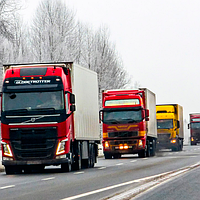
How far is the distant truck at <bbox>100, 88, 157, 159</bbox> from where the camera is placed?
31.3 metres

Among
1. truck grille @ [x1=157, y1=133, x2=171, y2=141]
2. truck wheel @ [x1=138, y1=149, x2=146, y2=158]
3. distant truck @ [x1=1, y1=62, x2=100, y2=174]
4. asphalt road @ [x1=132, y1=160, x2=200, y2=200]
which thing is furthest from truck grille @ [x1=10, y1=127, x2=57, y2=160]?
truck grille @ [x1=157, y1=133, x2=171, y2=141]

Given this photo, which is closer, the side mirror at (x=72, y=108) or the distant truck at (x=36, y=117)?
the distant truck at (x=36, y=117)

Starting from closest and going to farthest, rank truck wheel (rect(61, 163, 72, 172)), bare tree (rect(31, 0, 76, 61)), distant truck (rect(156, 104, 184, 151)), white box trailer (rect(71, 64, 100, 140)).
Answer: truck wheel (rect(61, 163, 72, 172))
white box trailer (rect(71, 64, 100, 140))
distant truck (rect(156, 104, 184, 151))
bare tree (rect(31, 0, 76, 61))

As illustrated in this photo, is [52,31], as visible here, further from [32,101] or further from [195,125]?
[32,101]

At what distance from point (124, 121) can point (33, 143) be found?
13.1m

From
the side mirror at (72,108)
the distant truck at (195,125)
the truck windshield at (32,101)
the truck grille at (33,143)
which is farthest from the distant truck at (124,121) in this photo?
the distant truck at (195,125)

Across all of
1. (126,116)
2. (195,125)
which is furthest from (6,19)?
(195,125)

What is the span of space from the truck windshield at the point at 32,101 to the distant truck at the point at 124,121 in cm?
1242

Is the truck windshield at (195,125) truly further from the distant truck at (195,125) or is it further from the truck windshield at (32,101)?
the truck windshield at (32,101)

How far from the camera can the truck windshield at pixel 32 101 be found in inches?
736

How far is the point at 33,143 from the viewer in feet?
61.3

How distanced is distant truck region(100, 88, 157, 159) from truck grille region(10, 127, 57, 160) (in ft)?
41.3

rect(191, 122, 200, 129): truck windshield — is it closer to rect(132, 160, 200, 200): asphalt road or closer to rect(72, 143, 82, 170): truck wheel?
rect(72, 143, 82, 170): truck wheel

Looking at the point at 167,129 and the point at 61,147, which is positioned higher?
the point at 167,129
